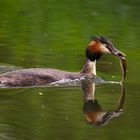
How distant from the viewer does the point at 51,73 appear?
46.7 feet

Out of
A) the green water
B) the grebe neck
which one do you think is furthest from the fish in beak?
the grebe neck

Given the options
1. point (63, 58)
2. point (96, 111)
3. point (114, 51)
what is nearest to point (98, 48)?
point (114, 51)

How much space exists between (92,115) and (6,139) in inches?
89.2

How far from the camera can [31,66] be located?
15477mm

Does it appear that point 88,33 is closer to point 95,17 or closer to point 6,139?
point 95,17

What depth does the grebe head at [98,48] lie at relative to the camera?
49.6ft

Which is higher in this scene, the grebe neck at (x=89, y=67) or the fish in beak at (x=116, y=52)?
the fish in beak at (x=116, y=52)

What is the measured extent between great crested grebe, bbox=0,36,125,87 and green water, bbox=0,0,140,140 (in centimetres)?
28

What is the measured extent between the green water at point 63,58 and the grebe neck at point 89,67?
22cm

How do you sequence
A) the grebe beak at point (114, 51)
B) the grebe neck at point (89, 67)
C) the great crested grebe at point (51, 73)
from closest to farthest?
the great crested grebe at point (51, 73) < the grebe beak at point (114, 51) < the grebe neck at point (89, 67)

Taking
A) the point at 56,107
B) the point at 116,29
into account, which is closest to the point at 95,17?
the point at 116,29

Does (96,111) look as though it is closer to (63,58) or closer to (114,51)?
(114,51)

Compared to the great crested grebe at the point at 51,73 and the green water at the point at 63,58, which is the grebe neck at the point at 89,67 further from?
the green water at the point at 63,58

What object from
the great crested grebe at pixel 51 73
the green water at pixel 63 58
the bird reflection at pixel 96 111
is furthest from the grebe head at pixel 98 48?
the bird reflection at pixel 96 111
